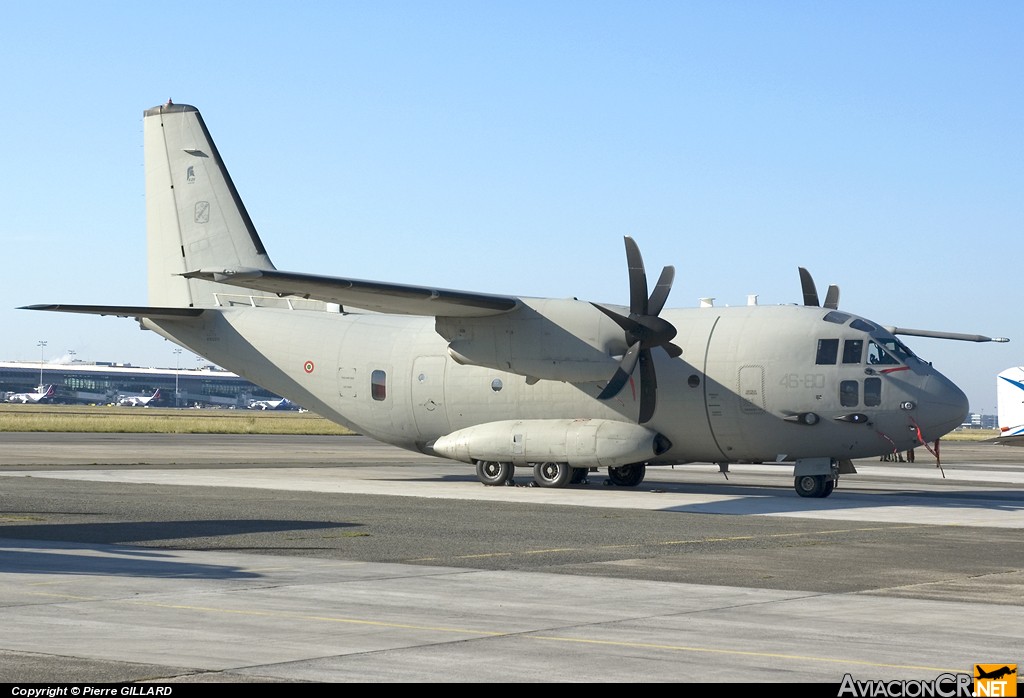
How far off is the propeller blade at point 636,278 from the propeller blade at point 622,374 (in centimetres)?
97

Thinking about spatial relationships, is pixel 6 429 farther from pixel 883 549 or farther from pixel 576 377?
pixel 883 549

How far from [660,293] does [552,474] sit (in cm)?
569

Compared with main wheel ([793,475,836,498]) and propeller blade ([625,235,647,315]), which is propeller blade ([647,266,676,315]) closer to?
propeller blade ([625,235,647,315])

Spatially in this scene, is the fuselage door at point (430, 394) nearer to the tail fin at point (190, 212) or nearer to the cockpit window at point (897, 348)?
the tail fin at point (190, 212)

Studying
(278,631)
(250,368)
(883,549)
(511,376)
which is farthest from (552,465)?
(278,631)

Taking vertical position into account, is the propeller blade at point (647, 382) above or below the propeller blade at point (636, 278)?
below

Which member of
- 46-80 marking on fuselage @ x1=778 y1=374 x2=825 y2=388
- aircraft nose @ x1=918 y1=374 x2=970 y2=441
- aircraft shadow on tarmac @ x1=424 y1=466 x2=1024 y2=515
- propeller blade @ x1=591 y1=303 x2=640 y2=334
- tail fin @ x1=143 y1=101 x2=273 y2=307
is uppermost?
tail fin @ x1=143 y1=101 x2=273 y2=307

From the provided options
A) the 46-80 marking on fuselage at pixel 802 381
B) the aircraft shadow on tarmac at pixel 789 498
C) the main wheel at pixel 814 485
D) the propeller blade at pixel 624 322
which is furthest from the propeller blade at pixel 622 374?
the main wheel at pixel 814 485

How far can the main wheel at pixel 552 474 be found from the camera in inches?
1267

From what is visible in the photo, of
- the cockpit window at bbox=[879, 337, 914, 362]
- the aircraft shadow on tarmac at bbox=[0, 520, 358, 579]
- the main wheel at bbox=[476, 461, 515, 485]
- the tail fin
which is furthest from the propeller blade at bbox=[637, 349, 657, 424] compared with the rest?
the tail fin

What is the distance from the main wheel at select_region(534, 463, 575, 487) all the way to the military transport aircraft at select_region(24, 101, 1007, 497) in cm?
6

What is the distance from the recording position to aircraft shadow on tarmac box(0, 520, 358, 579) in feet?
50.1

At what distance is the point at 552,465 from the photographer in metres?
32.6

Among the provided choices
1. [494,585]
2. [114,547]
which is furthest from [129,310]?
[494,585]
